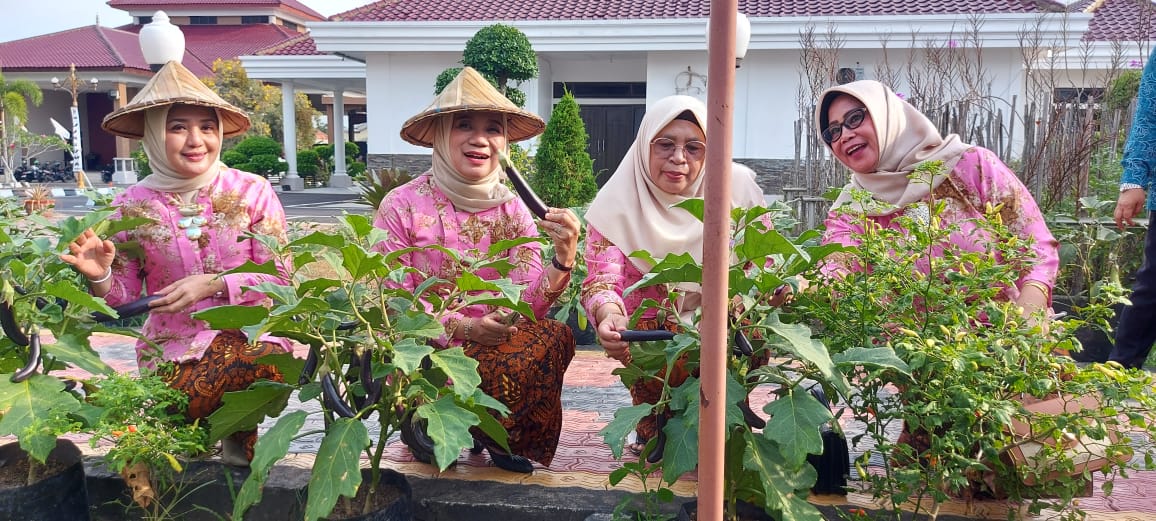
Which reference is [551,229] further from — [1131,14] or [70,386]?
[1131,14]

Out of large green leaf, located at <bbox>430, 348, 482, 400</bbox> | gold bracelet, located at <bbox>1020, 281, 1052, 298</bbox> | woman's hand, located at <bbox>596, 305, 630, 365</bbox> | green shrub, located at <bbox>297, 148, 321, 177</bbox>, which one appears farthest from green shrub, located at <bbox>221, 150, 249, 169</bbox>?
gold bracelet, located at <bbox>1020, 281, 1052, 298</bbox>

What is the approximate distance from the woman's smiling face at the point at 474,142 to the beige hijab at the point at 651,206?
358 mm

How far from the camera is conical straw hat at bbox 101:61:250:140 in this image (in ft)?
7.69

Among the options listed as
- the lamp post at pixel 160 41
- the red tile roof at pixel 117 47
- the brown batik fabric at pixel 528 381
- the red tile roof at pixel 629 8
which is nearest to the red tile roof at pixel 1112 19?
the red tile roof at pixel 629 8

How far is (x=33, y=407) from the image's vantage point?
1687 mm

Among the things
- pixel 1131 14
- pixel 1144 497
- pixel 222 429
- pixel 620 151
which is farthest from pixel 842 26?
pixel 222 429

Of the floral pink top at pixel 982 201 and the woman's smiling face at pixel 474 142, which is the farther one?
the woman's smiling face at pixel 474 142

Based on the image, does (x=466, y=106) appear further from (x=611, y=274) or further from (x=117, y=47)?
(x=117, y=47)

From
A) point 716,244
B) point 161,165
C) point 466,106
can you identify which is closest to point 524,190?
point 466,106

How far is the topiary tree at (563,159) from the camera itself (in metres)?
9.20

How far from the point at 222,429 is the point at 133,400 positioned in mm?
203

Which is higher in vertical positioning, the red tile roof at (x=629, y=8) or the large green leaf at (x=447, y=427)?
the red tile roof at (x=629, y=8)

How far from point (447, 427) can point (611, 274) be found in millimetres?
992

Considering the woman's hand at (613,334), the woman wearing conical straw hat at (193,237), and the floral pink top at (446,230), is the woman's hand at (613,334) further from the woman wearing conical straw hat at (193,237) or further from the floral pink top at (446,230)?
the woman wearing conical straw hat at (193,237)
